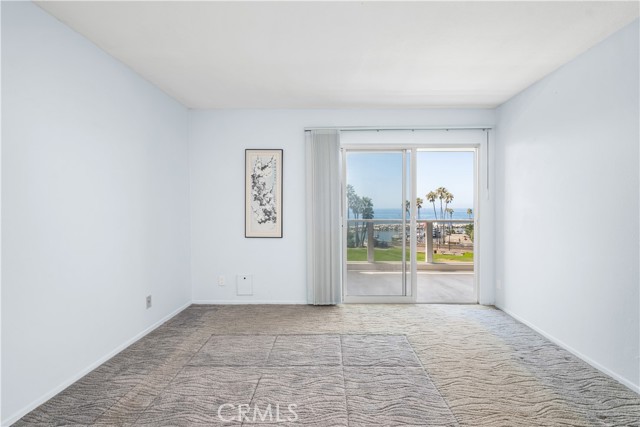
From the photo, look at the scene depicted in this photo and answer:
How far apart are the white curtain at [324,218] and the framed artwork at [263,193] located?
1.37 ft

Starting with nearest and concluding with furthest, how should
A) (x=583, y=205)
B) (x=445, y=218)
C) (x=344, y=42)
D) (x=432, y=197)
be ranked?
1. (x=344, y=42)
2. (x=583, y=205)
3. (x=445, y=218)
4. (x=432, y=197)

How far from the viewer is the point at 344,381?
2508mm

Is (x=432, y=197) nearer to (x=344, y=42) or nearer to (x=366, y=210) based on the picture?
(x=366, y=210)

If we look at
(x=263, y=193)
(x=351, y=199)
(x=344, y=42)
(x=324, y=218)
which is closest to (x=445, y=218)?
(x=351, y=199)

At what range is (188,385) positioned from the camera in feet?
8.08

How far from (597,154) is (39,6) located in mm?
4023

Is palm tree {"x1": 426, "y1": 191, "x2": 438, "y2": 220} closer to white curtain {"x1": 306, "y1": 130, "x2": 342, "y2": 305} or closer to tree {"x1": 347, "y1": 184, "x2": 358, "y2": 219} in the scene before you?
tree {"x1": 347, "y1": 184, "x2": 358, "y2": 219}

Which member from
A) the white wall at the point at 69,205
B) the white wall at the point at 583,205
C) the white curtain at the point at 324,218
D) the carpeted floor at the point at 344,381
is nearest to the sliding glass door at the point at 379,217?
the white curtain at the point at 324,218

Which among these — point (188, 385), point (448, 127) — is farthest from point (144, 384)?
point (448, 127)

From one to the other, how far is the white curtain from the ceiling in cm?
76

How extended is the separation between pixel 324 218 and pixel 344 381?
2.28m

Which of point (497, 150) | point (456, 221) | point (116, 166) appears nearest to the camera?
point (116, 166)

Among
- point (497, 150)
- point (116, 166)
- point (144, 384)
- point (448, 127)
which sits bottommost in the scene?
point (144, 384)

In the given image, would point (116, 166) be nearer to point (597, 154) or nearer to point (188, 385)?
point (188, 385)
